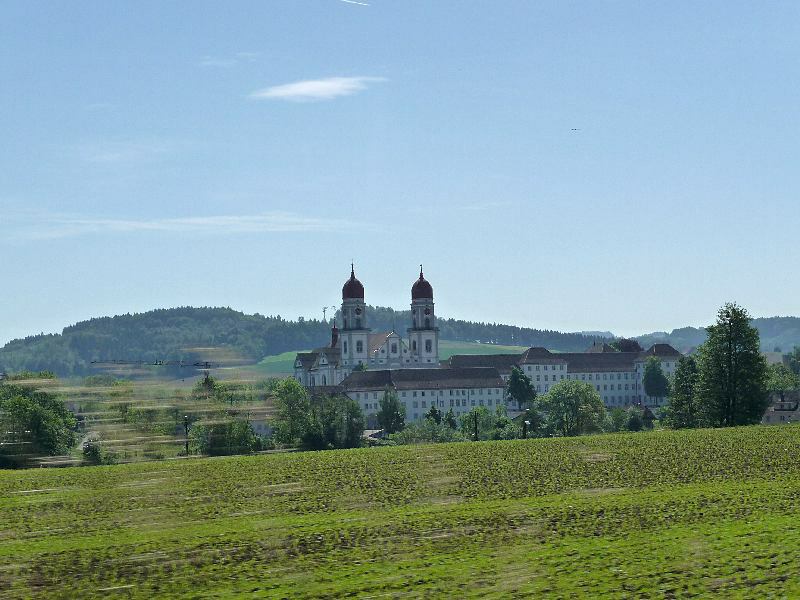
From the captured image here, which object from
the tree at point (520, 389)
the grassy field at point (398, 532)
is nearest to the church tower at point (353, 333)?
the tree at point (520, 389)

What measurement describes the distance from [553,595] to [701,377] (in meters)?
51.6

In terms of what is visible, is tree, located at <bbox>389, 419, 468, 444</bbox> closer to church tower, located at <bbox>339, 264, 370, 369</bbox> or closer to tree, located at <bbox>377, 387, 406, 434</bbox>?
tree, located at <bbox>377, 387, 406, 434</bbox>

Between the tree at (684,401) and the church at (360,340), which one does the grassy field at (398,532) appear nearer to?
the tree at (684,401)

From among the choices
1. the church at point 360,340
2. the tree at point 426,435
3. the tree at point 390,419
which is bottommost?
the tree at point 426,435

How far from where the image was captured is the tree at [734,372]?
67625 mm

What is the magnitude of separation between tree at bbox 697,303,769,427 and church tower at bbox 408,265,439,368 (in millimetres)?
125935

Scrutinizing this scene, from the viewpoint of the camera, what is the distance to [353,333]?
19275 cm

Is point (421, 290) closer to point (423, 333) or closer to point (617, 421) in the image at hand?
point (423, 333)

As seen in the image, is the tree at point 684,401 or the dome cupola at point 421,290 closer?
the tree at point 684,401

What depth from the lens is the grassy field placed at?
20641 millimetres

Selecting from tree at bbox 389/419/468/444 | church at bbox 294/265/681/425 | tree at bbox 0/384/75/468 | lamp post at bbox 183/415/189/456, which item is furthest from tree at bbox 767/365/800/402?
lamp post at bbox 183/415/189/456

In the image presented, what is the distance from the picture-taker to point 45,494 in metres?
25.7

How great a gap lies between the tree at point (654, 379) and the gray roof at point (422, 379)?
102ft

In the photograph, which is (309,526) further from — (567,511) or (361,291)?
(361,291)
